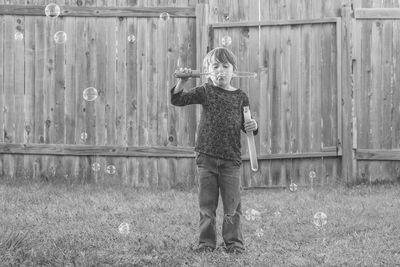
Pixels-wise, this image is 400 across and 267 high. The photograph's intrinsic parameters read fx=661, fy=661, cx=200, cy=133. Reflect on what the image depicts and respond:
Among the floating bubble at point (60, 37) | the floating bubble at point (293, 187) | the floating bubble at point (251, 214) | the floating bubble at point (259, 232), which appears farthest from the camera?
the floating bubble at point (60, 37)

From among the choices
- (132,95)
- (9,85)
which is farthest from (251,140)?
(9,85)

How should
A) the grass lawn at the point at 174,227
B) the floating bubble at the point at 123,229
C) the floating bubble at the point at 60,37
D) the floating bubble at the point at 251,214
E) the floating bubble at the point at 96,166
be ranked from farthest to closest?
the floating bubble at the point at 96,166
the floating bubble at the point at 60,37
the floating bubble at the point at 251,214
the floating bubble at the point at 123,229
the grass lawn at the point at 174,227

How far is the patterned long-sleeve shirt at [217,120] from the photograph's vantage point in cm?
466

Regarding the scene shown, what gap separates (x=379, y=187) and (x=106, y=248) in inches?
156

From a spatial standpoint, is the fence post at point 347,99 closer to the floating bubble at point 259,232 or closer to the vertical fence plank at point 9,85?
the floating bubble at point 259,232

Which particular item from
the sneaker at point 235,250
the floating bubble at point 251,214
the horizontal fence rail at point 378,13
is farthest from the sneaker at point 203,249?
the horizontal fence rail at point 378,13

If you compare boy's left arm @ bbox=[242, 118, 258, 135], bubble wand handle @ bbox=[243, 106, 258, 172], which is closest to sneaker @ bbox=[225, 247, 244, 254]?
bubble wand handle @ bbox=[243, 106, 258, 172]

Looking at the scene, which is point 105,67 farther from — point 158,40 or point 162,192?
point 162,192

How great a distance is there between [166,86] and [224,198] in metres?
3.44

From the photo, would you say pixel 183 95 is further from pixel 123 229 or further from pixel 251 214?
pixel 251 214

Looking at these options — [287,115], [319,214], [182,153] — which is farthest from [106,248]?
[287,115]

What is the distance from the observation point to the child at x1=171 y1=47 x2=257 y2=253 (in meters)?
4.66

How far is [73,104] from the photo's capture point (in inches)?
314

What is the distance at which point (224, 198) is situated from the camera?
4.72m
